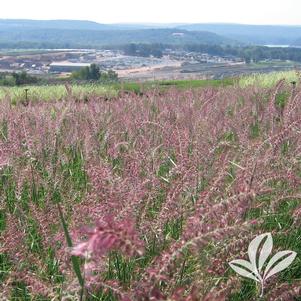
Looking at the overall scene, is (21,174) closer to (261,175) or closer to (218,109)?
(261,175)

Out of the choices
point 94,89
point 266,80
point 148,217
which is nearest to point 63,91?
point 94,89

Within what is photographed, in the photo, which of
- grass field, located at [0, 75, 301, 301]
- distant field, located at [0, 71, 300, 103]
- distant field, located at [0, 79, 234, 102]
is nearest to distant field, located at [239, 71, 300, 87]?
distant field, located at [0, 71, 300, 103]

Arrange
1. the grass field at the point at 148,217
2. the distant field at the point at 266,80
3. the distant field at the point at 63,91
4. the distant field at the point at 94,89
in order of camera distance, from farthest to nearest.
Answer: the distant field at the point at 266,80 → the distant field at the point at 94,89 → the distant field at the point at 63,91 → the grass field at the point at 148,217

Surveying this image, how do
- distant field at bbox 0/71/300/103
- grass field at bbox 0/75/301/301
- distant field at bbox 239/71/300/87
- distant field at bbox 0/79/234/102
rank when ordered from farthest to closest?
1. distant field at bbox 239/71/300/87
2. distant field at bbox 0/71/300/103
3. distant field at bbox 0/79/234/102
4. grass field at bbox 0/75/301/301

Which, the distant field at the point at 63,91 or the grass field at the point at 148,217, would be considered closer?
the grass field at the point at 148,217

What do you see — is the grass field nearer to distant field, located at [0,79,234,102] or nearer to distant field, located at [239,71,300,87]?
distant field, located at [0,79,234,102]

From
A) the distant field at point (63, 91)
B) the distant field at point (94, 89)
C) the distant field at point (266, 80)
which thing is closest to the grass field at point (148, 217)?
the distant field at point (63, 91)

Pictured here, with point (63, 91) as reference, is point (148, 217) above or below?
above

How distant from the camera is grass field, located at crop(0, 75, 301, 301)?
60.9 inches

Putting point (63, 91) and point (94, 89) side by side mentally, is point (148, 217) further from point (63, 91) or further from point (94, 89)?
point (63, 91)

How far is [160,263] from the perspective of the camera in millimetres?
1597

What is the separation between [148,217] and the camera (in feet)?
11.0

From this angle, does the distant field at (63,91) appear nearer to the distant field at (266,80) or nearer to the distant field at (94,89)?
the distant field at (94,89)

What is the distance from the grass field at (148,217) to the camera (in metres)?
1.55
